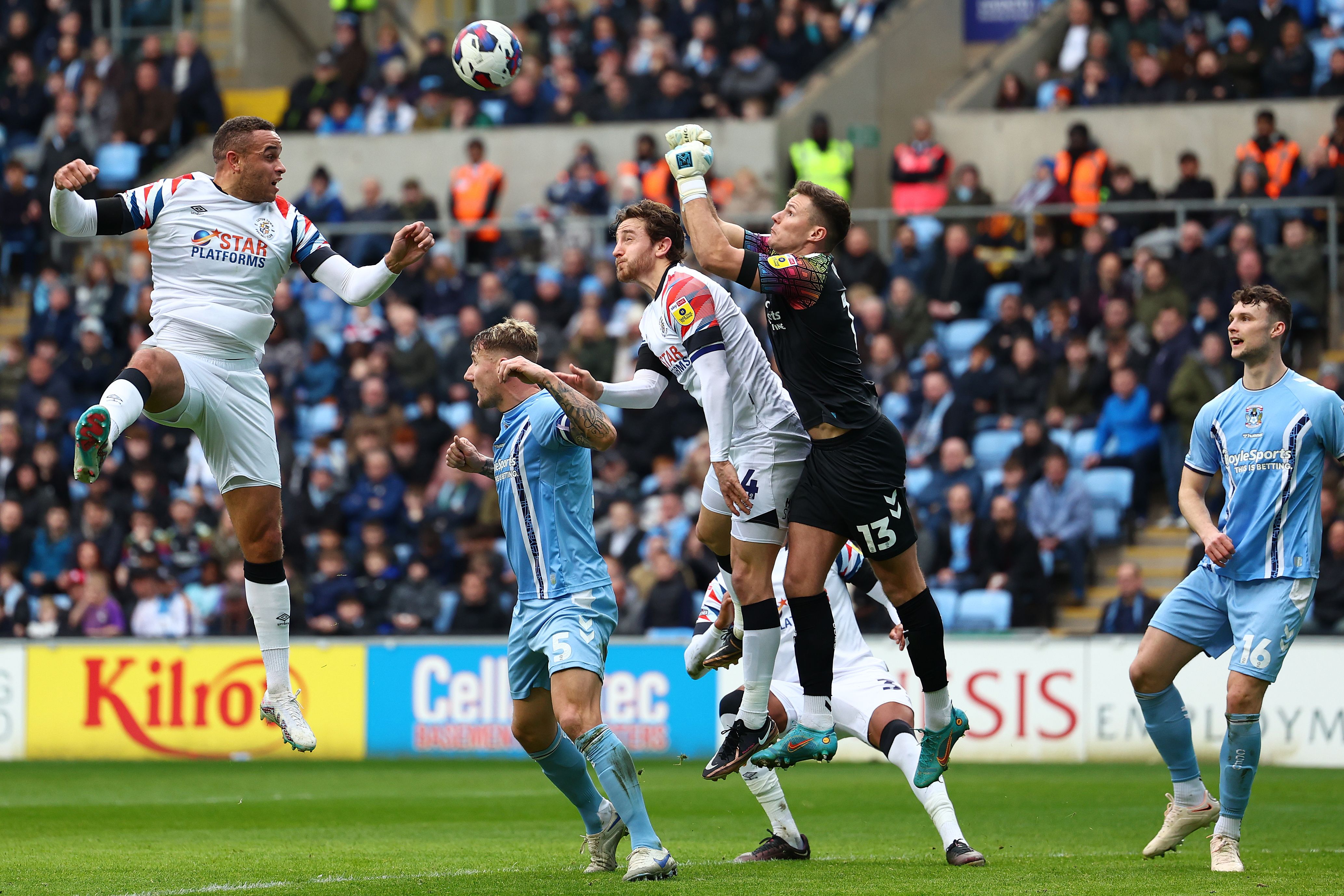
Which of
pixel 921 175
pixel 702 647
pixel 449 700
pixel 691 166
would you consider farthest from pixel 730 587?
pixel 921 175

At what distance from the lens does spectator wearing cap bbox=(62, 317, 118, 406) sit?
21547 mm

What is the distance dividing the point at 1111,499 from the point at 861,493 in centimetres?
1000

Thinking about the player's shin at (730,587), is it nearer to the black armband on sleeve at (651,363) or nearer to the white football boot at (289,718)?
the black armband on sleeve at (651,363)

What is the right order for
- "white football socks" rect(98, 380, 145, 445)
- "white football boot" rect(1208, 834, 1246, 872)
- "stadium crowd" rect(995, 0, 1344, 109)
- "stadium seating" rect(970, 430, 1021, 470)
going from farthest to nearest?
"stadium crowd" rect(995, 0, 1344, 109) → "stadium seating" rect(970, 430, 1021, 470) → "white football boot" rect(1208, 834, 1246, 872) → "white football socks" rect(98, 380, 145, 445)

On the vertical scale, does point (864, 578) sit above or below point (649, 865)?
above

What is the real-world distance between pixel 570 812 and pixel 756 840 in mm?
2049

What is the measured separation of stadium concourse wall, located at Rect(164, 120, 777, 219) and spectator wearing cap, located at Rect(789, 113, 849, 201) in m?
0.68

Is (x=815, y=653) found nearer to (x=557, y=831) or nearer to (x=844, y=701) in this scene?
(x=844, y=701)

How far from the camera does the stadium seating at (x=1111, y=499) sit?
701 inches

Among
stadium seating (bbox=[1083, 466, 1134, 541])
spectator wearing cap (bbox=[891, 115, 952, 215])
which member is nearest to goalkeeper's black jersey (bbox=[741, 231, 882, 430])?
stadium seating (bbox=[1083, 466, 1134, 541])

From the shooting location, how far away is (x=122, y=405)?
8039 millimetres

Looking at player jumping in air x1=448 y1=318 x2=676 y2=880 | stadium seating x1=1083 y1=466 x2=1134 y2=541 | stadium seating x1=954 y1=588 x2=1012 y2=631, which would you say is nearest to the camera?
player jumping in air x1=448 y1=318 x2=676 y2=880

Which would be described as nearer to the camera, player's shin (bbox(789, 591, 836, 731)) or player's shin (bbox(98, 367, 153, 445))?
player's shin (bbox(98, 367, 153, 445))

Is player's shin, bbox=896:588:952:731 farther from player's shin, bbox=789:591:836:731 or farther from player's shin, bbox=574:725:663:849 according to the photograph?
player's shin, bbox=574:725:663:849
